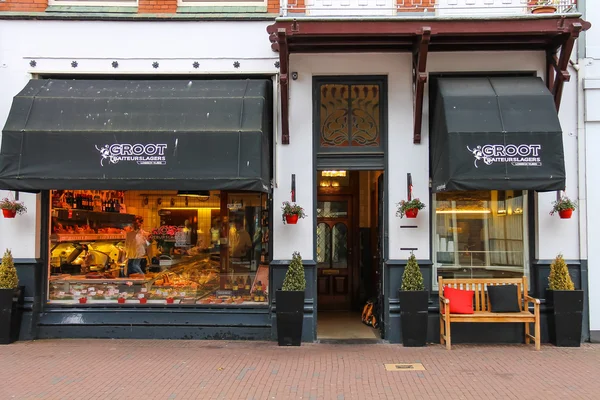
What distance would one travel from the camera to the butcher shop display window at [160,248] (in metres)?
8.48

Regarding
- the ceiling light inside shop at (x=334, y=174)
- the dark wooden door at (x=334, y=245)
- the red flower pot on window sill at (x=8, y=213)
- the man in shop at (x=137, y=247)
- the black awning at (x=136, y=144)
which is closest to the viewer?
the black awning at (x=136, y=144)

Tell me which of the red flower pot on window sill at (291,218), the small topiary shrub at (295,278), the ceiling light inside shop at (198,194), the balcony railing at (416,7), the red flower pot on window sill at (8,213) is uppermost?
the balcony railing at (416,7)

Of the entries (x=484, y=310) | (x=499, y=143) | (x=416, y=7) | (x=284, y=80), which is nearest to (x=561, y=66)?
(x=499, y=143)

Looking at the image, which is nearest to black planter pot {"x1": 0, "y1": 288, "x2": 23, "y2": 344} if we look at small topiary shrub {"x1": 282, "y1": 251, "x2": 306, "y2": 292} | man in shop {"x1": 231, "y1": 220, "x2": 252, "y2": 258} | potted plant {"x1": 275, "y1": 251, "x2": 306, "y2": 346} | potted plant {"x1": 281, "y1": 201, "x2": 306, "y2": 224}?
man in shop {"x1": 231, "y1": 220, "x2": 252, "y2": 258}

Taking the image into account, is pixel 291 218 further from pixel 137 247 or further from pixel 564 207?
pixel 564 207

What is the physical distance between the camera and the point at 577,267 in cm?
797

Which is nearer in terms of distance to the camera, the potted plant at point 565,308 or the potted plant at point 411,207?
the potted plant at point 565,308

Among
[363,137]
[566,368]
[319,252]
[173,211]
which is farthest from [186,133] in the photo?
[566,368]

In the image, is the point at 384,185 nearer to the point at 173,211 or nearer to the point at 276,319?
the point at 276,319

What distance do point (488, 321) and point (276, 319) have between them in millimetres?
3279

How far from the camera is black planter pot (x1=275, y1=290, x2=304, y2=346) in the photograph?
756 cm

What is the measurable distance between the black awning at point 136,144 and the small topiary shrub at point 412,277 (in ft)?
8.53

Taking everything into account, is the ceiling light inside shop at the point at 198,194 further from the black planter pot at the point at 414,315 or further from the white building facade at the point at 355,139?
the black planter pot at the point at 414,315

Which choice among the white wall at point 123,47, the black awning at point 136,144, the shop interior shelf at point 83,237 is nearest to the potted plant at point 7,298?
the shop interior shelf at point 83,237
